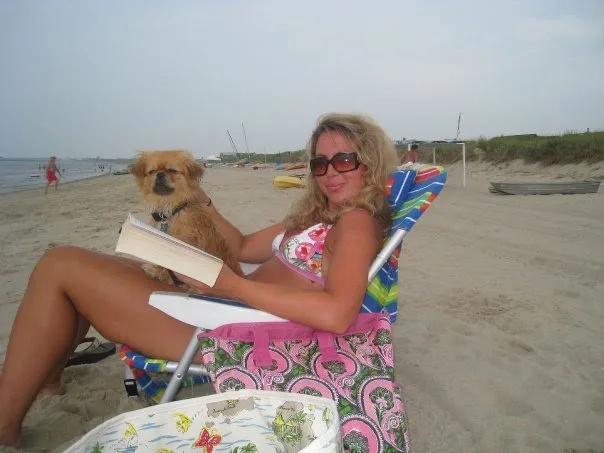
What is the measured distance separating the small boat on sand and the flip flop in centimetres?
927

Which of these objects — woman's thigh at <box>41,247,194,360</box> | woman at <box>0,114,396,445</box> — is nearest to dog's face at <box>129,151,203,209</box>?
woman at <box>0,114,396,445</box>

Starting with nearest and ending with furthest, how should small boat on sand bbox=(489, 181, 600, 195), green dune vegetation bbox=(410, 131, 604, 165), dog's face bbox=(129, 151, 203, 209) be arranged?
dog's face bbox=(129, 151, 203, 209) < small boat on sand bbox=(489, 181, 600, 195) < green dune vegetation bbox=(410, 131, 604, 165)

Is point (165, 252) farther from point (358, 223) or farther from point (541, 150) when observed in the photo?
point (541, 150)

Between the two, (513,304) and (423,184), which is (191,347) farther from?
(513,304)

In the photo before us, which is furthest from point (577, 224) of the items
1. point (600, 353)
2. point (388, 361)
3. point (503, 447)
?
point (388, 361)

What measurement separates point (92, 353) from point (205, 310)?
60.3 inches

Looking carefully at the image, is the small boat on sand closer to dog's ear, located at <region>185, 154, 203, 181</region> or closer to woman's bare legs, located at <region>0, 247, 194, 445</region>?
dog's ear, located at <region>185, 154, 203, 181</region>

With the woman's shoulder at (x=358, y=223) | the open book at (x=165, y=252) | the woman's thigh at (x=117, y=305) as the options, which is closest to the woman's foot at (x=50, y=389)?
the woman's thigh at (x=117, y=305)

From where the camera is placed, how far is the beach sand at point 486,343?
1958 millimetres

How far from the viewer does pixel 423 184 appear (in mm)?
1923

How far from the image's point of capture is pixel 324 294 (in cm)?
139

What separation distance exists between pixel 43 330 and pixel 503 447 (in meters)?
1.88

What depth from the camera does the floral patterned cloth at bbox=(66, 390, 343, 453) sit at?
102 centimetres

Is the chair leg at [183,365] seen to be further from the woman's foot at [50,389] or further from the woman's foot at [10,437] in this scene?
the woman's foot at [50,389]
